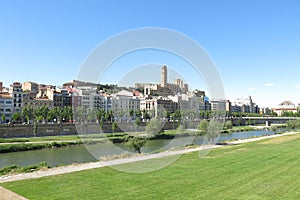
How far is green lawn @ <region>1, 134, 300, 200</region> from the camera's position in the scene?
5.87 meters

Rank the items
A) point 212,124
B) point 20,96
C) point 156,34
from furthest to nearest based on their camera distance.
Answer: point 20,96, point 212,124, point 156,34

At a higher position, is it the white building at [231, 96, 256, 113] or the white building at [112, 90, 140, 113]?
the white building at [231, 96, 256, 113]

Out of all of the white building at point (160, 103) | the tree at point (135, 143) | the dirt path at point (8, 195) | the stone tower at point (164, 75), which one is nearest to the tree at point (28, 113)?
the tree at point (135, 143)

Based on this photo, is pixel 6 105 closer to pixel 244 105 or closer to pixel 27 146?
pixel 27 146

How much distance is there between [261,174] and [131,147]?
7378mm

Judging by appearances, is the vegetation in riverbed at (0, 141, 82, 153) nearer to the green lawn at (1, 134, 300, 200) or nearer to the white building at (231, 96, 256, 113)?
the green lawn at (1, 134, 300, 200)

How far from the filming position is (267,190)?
606 cm

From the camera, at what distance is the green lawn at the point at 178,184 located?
5871 mm

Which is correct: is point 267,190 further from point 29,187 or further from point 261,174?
point 29,187

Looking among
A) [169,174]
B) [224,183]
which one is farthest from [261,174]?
[169,174]

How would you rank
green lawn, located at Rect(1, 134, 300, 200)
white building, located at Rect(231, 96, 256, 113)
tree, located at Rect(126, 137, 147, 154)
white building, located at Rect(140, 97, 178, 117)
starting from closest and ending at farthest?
green lawn, located at Rect(1, 134, 300, 200)
white building, located at Rect(140, 97, 178, 117)
tree, located at Rect(126, 137, 147, 154)
white building, located at Rect(231, 96, 256, 113)

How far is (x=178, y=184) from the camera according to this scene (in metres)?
→ 6.70

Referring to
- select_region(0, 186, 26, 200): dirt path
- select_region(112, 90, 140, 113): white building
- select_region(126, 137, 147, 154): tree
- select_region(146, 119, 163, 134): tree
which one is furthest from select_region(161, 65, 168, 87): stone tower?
select_region(126, 137, 147, 154): tree

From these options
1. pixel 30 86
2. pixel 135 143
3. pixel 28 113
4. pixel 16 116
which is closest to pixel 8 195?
pixel 135 143
